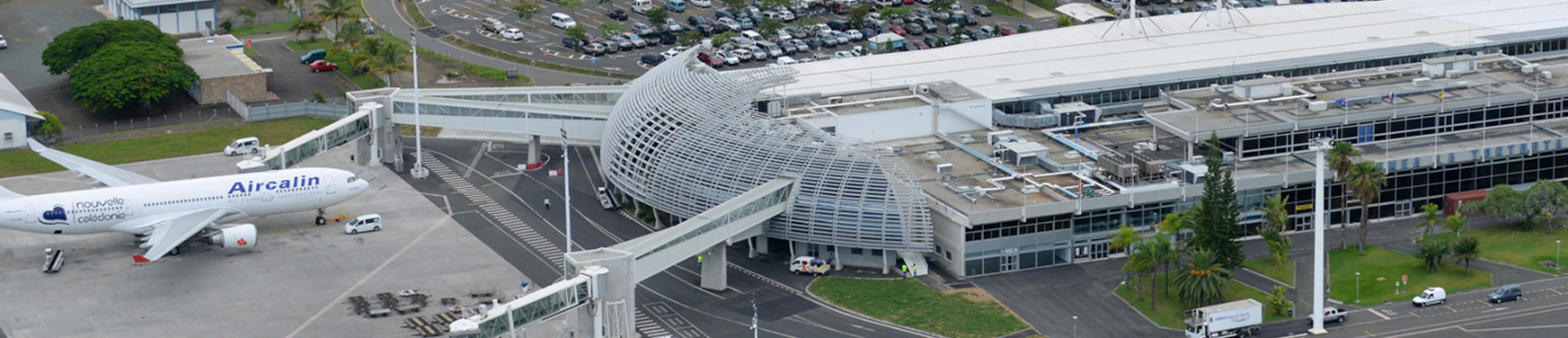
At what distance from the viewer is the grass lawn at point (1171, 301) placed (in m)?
→ 135

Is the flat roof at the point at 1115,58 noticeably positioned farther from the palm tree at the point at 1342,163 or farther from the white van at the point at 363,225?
the white van at the point at 363,225

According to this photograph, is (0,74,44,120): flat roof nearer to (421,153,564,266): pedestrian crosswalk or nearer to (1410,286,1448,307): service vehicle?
(421,153,564,266): pedestrian crosswalk

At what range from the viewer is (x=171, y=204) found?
502 feet

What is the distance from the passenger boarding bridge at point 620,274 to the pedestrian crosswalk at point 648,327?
4.94ft

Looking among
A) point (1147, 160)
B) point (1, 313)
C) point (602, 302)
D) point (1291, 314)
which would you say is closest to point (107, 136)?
point (1, 313)

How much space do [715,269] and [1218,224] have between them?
124 feet

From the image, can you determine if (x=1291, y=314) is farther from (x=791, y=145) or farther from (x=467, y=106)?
(x=467, y=106)

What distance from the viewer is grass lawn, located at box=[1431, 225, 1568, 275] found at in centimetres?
14800

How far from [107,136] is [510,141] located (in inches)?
1674

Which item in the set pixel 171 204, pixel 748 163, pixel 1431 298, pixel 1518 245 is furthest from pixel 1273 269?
pixel 171 204

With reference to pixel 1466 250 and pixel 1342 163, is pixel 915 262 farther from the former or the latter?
pixel 1466 250

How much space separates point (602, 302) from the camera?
127500 mm

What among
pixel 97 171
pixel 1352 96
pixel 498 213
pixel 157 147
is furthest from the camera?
pixel 157 147

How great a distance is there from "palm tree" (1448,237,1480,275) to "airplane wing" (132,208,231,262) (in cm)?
9877
